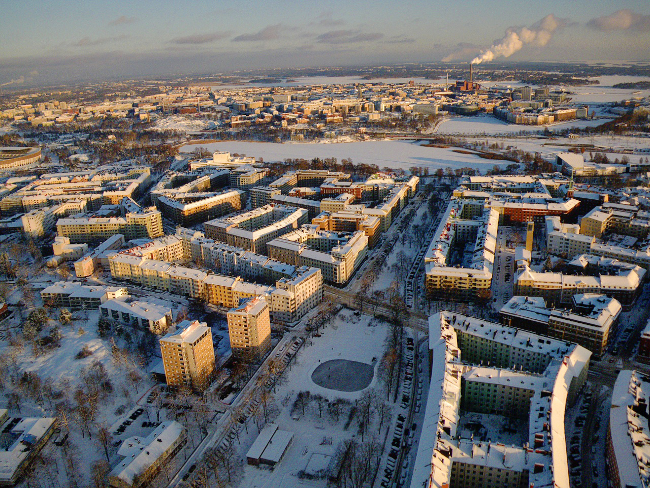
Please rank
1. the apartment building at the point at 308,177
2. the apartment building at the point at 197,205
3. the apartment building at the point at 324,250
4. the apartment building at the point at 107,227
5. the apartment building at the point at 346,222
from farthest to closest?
the apartment building at the point at 308,177, the apartment building at the point at 197,205, the apartment building at the point at 107,227, the apartment building at the point at 346,222, the apartment building at the point at 324,250

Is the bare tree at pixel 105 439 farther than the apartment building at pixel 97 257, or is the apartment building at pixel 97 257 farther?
the apartment building at pixel 97 257

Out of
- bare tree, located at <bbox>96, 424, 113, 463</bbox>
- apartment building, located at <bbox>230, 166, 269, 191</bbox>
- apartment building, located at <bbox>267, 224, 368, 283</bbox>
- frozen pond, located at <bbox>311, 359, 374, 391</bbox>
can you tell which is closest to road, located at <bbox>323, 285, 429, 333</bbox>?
apartment building, located at <bbox>267, 224, 368, 283</bbox>

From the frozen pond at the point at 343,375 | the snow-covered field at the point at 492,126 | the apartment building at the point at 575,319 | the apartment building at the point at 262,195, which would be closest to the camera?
the frozen pond at the point at 343,375

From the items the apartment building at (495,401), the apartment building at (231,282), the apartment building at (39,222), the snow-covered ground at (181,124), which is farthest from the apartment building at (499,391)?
the snow-covered ground at (181,124)

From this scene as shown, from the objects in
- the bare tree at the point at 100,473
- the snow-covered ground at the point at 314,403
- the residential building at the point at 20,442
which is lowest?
the snow-covered ground at the point at 314,403

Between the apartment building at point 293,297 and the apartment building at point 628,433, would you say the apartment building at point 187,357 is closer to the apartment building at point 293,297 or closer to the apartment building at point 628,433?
the apartment building at point 293,297

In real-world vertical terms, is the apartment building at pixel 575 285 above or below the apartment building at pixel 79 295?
above

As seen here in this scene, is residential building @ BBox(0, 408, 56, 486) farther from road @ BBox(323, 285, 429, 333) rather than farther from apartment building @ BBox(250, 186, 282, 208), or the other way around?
apartment building @ BBox(250, 186, 282, 208)

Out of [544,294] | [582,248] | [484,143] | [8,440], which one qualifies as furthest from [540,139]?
[8,440]

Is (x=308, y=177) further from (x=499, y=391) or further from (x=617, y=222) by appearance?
(x=499, y=391)
